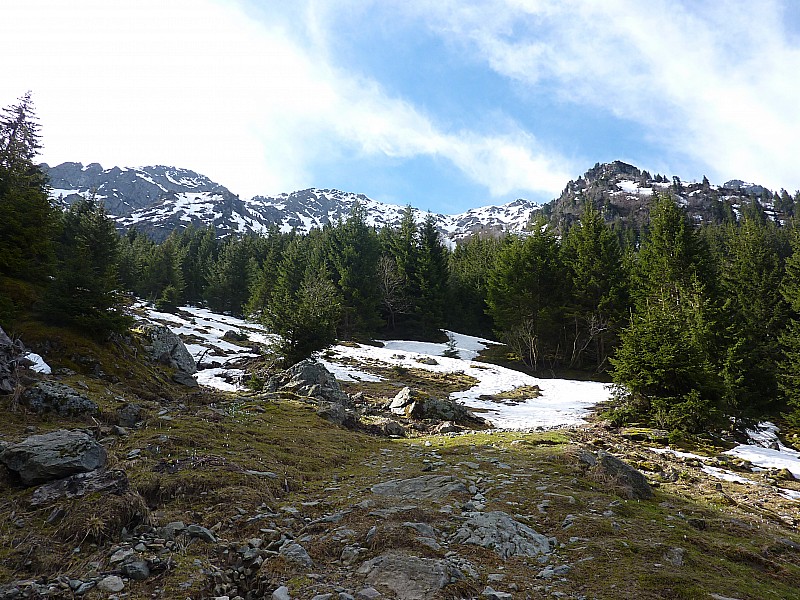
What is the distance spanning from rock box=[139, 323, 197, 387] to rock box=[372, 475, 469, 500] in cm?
1470

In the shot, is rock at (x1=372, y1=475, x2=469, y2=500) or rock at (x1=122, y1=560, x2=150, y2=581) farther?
rock at (x1=372, y1=475, x2=469, y2=500)

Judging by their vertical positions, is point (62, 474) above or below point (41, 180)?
below

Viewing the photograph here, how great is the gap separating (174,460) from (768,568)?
871 cm

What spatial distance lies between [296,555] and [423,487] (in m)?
3.40

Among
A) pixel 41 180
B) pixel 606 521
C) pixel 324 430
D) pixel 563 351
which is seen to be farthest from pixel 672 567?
pixel 41 180

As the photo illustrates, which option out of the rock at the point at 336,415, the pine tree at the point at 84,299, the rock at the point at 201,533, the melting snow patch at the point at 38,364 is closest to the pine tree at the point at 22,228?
the pine tree at the point at 84,299

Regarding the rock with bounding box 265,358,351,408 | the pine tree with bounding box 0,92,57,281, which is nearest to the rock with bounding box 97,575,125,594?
the rock with bounding box 265,358,351,408

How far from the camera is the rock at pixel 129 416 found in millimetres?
9367

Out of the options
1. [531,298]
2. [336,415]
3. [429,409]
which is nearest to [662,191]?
[531,298]

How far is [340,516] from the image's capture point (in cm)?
590

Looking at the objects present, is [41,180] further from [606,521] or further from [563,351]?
[563,351]

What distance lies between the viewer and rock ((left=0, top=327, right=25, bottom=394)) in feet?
29.1

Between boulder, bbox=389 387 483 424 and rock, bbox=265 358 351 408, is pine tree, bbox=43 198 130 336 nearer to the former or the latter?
rock, bbox=265 358 351 408

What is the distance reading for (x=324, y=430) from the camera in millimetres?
12898
